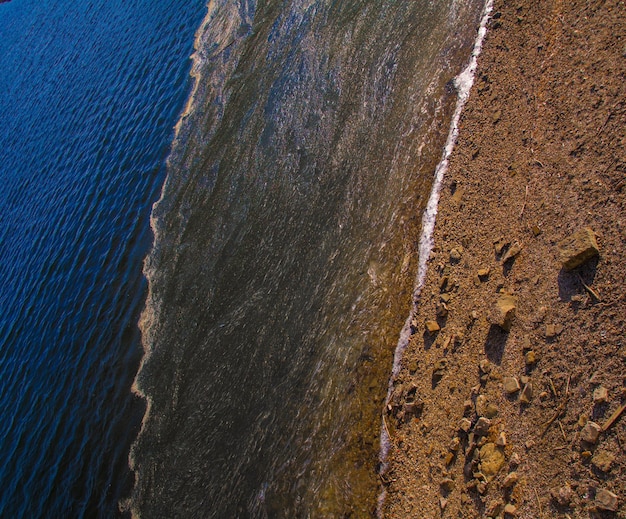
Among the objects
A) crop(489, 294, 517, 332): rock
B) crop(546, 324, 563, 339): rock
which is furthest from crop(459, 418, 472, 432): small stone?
crop(546, 324, 563, 339): rock

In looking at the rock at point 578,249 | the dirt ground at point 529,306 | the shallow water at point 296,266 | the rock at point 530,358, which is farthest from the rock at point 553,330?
the shallow water at point 296,266

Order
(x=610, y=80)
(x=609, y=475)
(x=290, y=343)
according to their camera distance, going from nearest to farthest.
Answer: (x=609, y=475)
(x=610, y=80)
(x=290, y=343)

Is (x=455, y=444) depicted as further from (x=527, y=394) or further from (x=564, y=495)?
(x=564, y=495)

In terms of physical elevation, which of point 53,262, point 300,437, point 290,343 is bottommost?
point 300,437

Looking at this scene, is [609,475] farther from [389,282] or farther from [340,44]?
[340,44]

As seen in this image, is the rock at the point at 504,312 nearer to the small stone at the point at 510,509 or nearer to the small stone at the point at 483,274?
the small stone at the point at 483,274

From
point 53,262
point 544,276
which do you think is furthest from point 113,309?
point 544,276

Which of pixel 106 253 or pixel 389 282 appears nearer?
pixel 389 282
